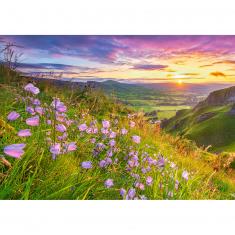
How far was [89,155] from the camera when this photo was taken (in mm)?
3584

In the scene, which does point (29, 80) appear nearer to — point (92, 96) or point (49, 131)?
point (92, 96)

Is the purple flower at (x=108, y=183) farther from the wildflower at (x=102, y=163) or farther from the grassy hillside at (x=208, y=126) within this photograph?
the grassy hillside at (x=208, y=126)

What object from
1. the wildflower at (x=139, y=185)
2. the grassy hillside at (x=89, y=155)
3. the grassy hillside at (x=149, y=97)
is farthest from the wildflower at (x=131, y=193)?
the grassy hillside at (x=149, y=97)

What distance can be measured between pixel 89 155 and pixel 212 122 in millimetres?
1605

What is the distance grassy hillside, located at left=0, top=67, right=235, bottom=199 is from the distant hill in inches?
5.2

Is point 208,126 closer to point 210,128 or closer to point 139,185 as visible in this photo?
point 210,128

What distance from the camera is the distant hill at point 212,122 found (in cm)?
462

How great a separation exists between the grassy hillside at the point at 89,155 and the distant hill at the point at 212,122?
0.13 m

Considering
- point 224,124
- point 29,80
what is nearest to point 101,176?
point 29,80

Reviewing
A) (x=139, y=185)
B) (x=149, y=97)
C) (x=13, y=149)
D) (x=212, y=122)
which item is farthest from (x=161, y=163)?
(x=13, y=149)
